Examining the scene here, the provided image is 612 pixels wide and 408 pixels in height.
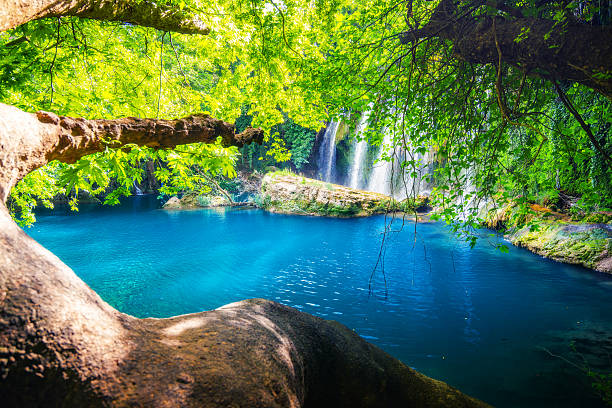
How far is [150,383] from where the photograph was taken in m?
1.07

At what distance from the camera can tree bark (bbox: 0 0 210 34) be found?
4.86ft

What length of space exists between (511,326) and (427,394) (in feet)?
18.0

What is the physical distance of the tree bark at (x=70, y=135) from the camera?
51.2 inches

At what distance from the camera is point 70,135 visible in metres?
1.61

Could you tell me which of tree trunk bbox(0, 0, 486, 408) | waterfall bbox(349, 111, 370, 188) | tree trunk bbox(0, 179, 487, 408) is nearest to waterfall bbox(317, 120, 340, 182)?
waterfall bbox(349, 111, 370, 188)

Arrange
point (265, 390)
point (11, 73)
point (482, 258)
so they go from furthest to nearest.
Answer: point (482, 258)
point (11, 73)
point (265, 390)

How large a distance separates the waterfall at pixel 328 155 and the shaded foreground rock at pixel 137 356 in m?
26.3

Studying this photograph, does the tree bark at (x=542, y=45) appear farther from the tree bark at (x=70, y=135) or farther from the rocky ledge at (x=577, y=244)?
the rocky ledge at (x=577, y=244)

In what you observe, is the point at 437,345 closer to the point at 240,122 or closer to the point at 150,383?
the point at 150,383

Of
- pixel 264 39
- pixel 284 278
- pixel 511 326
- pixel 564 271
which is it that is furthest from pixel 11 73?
pixel 564 271

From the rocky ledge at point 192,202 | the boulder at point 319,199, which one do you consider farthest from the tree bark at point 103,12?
the rocky ledge at point 192,202

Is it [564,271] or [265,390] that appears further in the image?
[564,271]

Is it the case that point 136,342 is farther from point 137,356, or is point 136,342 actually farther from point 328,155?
point 328,155

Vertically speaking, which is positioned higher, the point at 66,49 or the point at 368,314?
the point at 66,49
